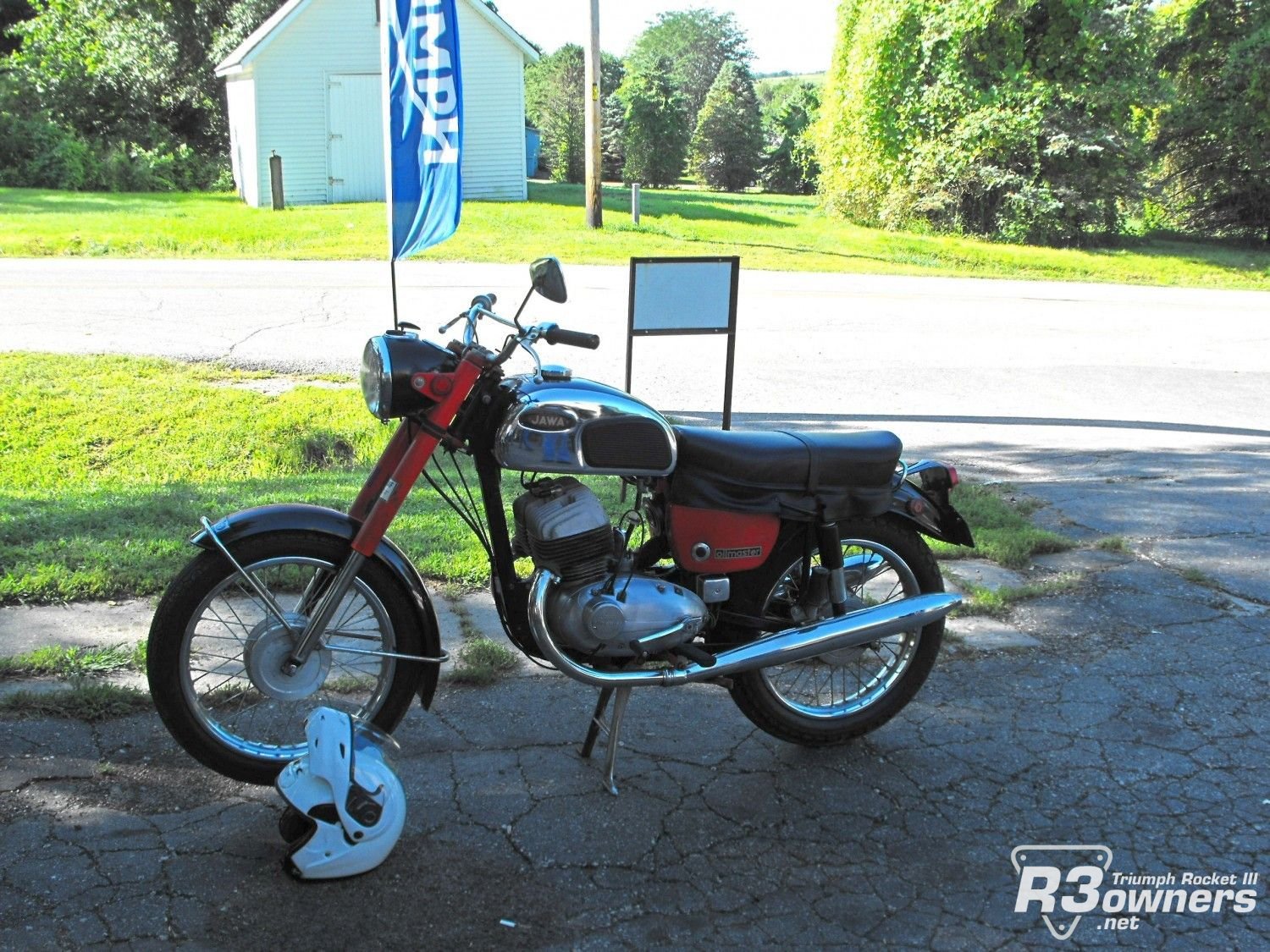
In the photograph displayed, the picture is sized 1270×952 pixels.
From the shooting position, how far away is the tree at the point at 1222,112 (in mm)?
24438

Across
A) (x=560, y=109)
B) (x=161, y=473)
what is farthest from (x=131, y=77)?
(x=161, y=473)

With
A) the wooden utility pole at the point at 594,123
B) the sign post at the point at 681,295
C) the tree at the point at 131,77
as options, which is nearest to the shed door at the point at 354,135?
the tree at the point at 131,77

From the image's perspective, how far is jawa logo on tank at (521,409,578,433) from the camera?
11.3 feet

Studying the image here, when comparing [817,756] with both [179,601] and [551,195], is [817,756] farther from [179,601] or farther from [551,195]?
[551,195]

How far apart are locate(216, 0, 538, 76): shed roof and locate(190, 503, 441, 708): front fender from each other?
1009 inches

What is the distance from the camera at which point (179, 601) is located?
3463 mm

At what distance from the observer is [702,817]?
3.64m

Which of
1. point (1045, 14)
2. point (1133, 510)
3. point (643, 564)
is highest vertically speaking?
point (1045, 14)

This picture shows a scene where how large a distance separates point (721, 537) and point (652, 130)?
39.0m

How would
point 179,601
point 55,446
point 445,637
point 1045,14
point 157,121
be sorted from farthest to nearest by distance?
point 157,121 < point 1045,14 < point 55,446 < point 445,637 < point 179,601

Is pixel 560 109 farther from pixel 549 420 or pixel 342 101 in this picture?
pixel 549 420

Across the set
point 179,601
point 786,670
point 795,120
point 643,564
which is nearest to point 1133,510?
point 786,670

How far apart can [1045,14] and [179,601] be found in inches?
958

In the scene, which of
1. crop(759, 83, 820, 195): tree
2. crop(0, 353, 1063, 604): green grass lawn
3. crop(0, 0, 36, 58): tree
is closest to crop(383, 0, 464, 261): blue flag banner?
crop(0, 353, 1063, 604): green grass lawn
